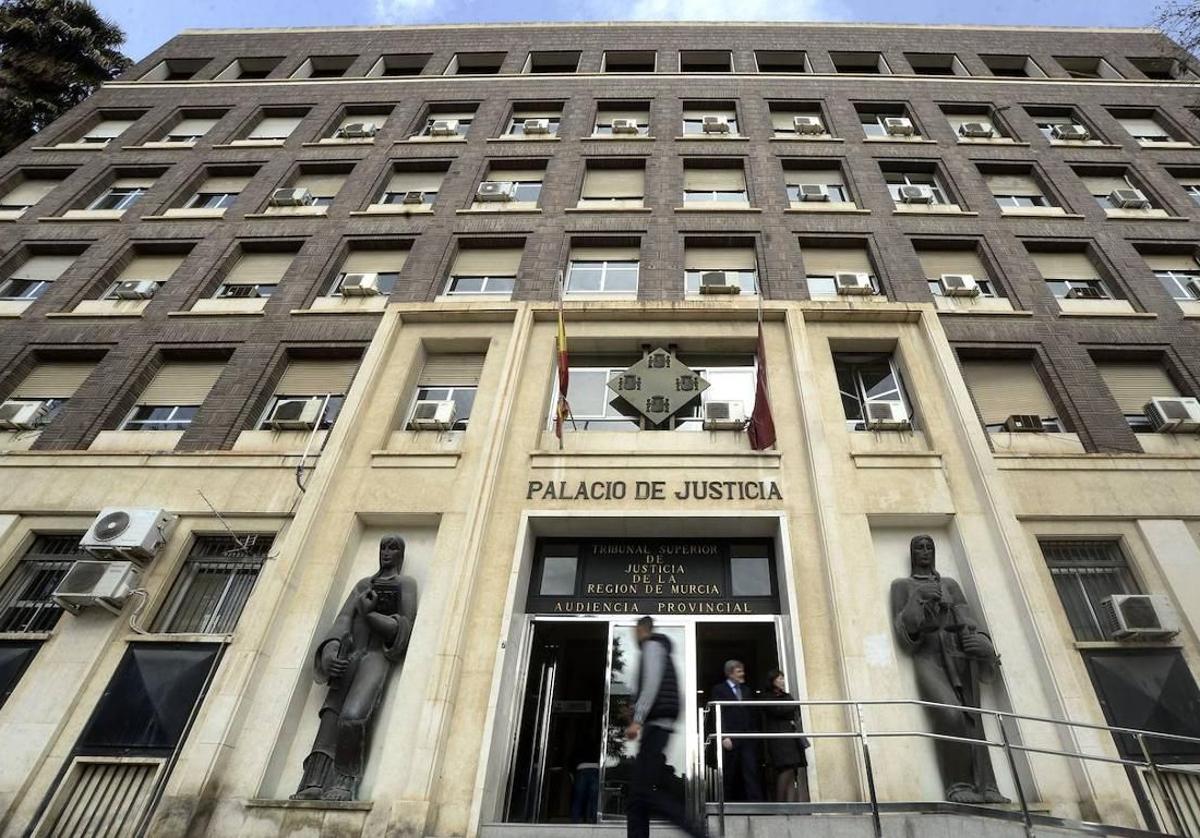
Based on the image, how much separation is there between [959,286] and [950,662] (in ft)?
25.6

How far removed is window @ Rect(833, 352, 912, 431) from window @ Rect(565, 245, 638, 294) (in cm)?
446

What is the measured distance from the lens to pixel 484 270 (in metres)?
13.6

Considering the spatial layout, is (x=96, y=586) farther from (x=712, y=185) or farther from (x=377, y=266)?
(x=712, y=185)

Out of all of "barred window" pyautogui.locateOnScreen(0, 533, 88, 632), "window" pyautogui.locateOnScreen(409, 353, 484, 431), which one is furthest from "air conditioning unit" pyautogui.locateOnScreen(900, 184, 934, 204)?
"barred window" pyautogui.locateOnScreen(0, 533, 88, 632)

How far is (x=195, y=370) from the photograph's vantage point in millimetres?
11961

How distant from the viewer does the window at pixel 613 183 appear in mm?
15305

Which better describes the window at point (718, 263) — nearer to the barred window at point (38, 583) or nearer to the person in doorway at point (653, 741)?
the person in doorway at point (653, 741)

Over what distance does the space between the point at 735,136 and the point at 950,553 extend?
475 inches

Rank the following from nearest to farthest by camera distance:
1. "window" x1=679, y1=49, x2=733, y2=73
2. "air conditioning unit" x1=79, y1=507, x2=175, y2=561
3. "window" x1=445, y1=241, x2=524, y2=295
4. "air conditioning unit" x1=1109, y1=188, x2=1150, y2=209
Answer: "air conditioning unit" x1=79, y1=507, x2=175, y2=561
"window" x1=445, y1=241, x2=524, y2=295
"air conditioning unit" x1=1109, y1=188, x2=1150, y2=209
"window" x1=679, y1=49, x2=733, y2=73

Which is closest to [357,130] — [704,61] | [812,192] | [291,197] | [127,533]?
[291,197]

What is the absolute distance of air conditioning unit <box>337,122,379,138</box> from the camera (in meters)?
17.2

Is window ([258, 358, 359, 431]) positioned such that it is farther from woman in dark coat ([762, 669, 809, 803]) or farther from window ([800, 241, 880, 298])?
window ([800, 241, 880, 298])

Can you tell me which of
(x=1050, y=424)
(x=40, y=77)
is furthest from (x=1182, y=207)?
(x=40, y=77)

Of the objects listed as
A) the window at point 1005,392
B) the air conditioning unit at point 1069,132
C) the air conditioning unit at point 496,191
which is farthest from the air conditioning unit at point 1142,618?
the air conditioning unit at point 1069,132
